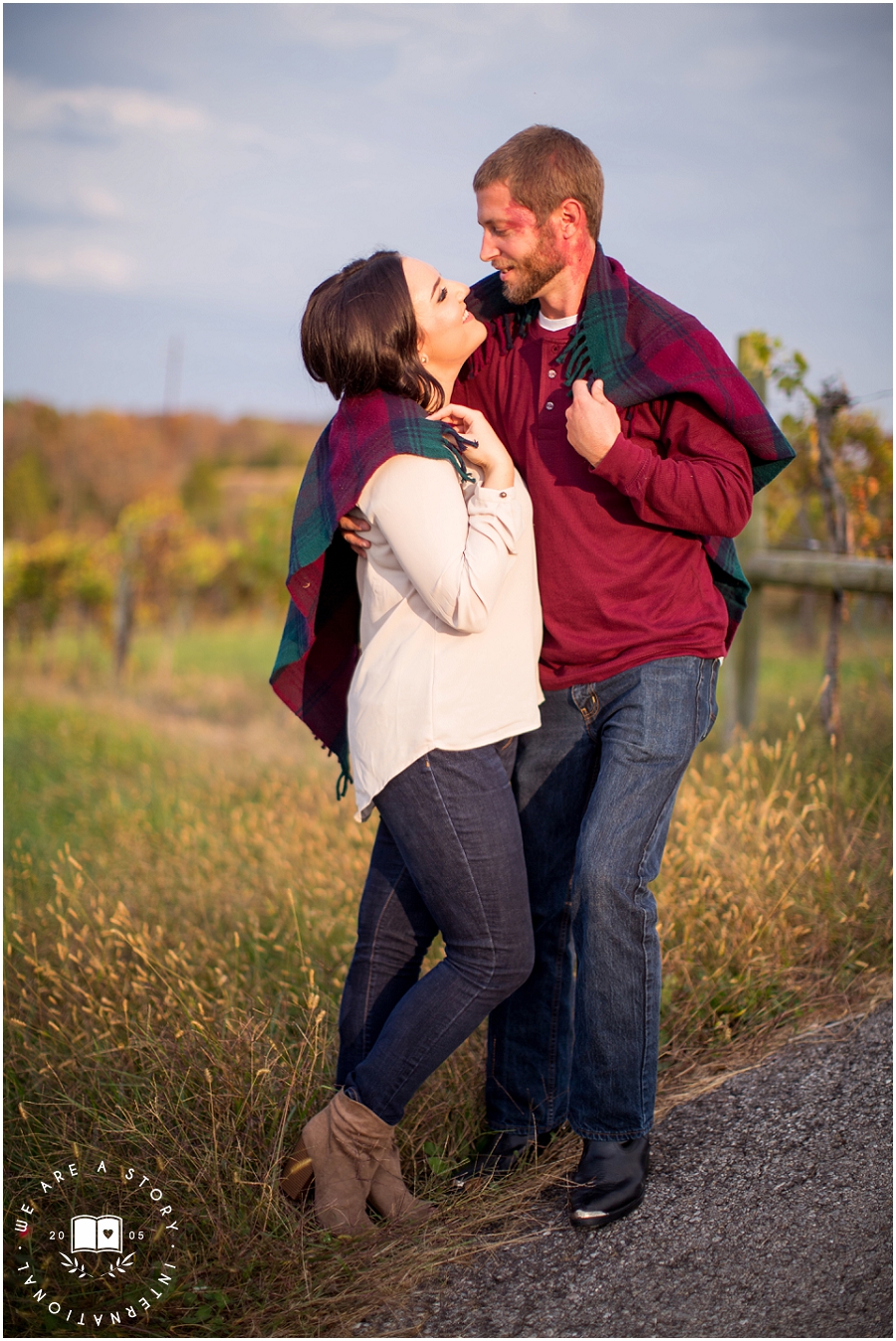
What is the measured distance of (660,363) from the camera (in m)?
2.35

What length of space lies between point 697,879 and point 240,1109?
1.63 meters

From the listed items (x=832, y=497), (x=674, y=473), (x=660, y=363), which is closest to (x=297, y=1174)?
(x=674, y=473)

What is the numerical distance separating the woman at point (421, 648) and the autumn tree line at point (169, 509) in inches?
130

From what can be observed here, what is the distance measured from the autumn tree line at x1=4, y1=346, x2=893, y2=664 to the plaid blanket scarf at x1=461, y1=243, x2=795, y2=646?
2.88 metres

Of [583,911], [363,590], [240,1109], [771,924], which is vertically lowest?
[240,1109]

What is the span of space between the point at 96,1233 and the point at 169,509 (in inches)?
397

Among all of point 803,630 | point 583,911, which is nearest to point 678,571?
point 583,911

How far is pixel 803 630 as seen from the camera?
1223cm

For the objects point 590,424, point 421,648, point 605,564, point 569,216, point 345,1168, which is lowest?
point 345,1168

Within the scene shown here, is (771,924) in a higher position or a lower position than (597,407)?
lower

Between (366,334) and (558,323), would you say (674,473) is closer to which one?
(558,323)

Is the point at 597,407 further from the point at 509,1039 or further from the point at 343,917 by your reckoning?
the point at 343,917

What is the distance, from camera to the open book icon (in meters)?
2.27

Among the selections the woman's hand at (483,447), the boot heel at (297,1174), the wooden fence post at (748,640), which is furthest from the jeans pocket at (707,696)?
the wooden fence post at (748,640)
